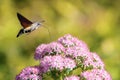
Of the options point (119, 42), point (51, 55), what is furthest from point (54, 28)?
point (51, 55)

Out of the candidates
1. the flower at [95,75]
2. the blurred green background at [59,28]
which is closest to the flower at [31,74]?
the flower at [95,75]

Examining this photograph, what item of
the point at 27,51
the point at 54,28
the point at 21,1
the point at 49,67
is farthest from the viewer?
the point at 21,1

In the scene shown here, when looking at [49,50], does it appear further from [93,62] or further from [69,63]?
[93,62]

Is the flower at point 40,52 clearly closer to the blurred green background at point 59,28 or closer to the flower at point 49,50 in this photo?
the flower at point 49,50

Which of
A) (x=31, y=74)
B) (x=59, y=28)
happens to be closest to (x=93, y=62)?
(x=31, y=74)

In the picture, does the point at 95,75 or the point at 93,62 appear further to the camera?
the point at 93,62

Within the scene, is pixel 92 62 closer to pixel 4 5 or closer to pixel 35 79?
pixel 35 79
